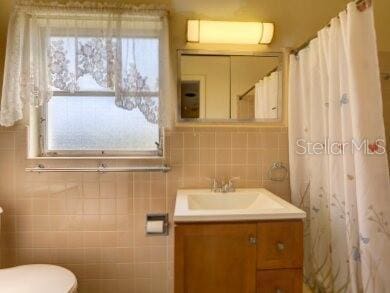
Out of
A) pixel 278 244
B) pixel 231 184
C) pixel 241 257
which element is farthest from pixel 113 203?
pixel 278 244

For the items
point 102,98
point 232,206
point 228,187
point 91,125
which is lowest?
point 232,206

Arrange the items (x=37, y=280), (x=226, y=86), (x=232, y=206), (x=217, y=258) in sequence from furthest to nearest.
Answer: (x=226, y=86) < (x=232, y=206) < (x=37, y=280) < (x=217, y=258)

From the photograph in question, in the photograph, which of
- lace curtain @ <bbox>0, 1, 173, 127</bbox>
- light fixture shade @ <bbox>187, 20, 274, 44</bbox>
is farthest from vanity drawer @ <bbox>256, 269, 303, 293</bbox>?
light fixture shade @ <bbox>187, 20, 274, 44</bbox>

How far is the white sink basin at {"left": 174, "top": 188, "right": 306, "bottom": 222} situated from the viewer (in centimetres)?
120

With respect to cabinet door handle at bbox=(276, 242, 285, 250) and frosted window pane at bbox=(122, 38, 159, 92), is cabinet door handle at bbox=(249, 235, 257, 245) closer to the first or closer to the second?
cabinet door handle at bbox=(276, 242, 285, 250)

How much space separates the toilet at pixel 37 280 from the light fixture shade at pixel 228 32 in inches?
59.7

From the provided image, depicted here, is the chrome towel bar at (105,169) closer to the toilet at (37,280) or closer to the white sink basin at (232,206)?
the white sink basin at (232,206)

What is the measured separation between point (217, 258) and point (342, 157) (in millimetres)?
744

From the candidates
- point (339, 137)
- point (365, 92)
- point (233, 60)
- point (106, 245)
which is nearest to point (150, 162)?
point (106, 245)

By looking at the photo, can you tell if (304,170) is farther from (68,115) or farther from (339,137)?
(68,115)

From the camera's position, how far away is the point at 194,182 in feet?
5.71

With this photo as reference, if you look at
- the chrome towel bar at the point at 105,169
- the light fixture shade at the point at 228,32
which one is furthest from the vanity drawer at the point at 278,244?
the light fixture shade at the point at 228,32

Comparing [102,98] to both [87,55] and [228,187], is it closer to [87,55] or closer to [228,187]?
[87,55]

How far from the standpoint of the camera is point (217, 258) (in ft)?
3.94
